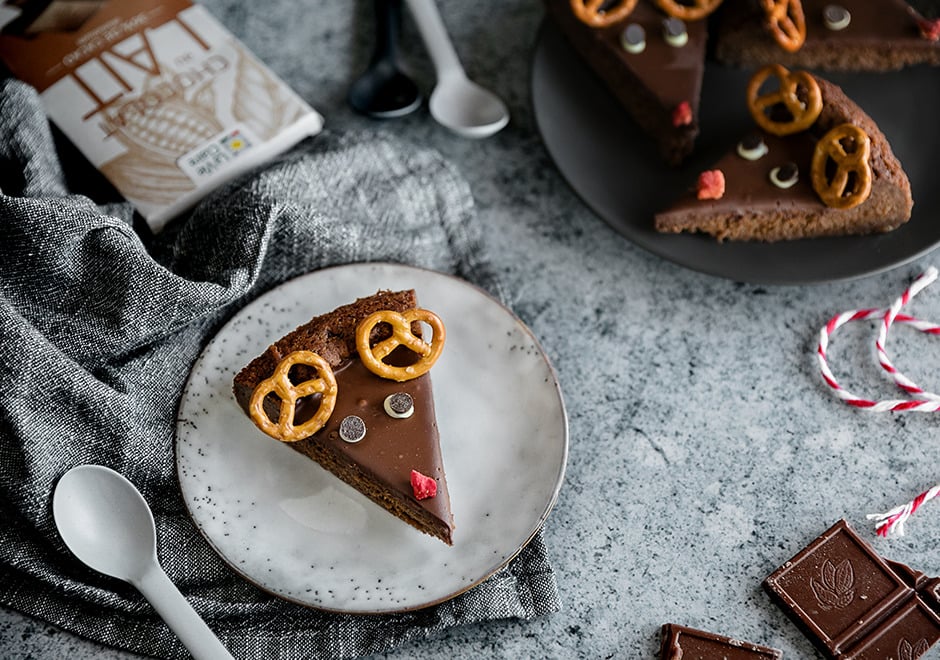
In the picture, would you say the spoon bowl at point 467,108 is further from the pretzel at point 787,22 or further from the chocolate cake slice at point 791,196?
the pretzel at point 787,22

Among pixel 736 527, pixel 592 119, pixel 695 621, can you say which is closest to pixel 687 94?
pixel 592 119

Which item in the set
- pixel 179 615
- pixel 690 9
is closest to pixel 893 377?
pixel 690 9

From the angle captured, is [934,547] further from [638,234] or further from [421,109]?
[421,109]

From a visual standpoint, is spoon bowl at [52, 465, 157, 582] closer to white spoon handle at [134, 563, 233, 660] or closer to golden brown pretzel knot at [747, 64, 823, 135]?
white spoon handle at [134, 563, 233, 660]

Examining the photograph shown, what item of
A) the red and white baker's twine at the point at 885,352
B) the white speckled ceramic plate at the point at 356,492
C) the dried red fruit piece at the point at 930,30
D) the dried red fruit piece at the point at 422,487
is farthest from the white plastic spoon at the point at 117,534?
the dried red fruit piece at the point at 930,30

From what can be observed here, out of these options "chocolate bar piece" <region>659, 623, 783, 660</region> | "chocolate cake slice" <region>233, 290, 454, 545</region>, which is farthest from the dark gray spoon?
"chocolate bar piece" <region>659, 623, 783, 660</region>
